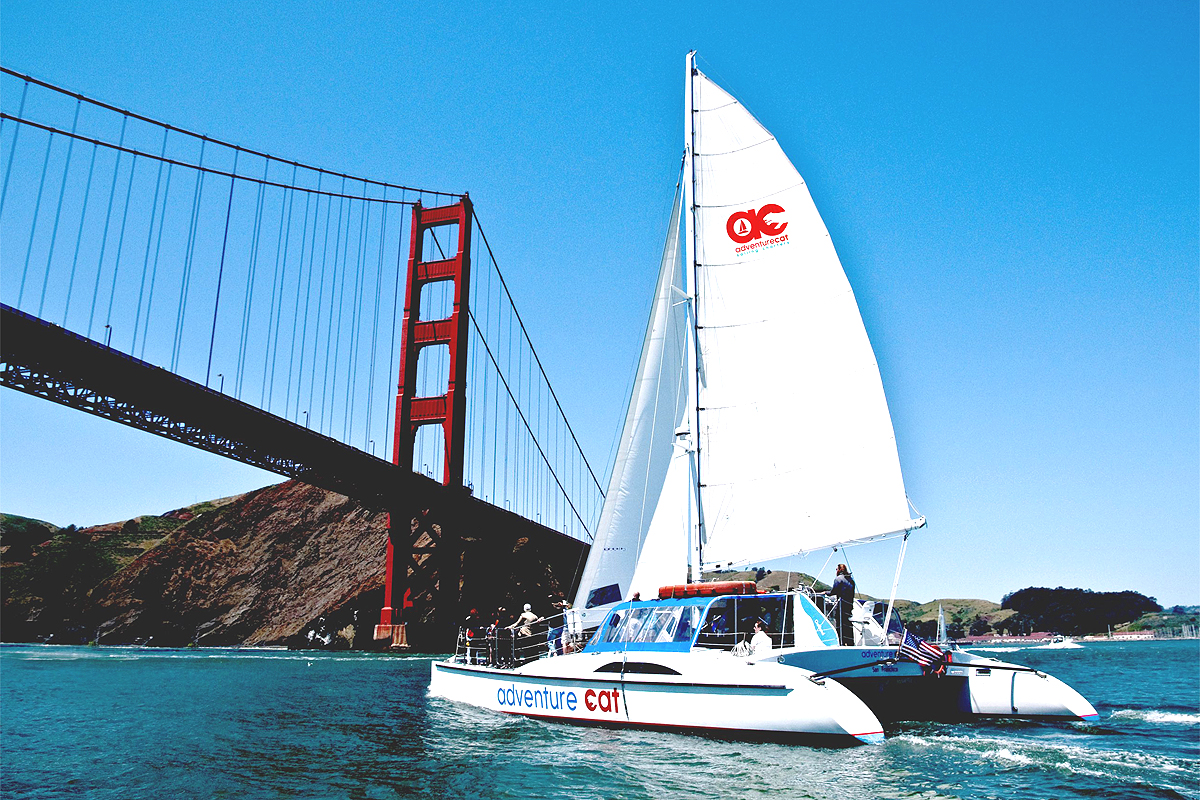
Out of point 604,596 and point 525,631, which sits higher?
point 604,596

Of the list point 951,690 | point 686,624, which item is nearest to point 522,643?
point 686,624

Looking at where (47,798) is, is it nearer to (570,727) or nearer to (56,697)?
Answer: (570,727)

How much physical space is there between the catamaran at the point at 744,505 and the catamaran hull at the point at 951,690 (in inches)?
1.2

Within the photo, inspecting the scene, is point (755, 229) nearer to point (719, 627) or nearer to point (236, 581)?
point (719, 627)

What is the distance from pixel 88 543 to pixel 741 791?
3401 inches

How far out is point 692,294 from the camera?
15.8 m

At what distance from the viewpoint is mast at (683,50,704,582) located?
14625 millimetres

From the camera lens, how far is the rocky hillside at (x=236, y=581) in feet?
192

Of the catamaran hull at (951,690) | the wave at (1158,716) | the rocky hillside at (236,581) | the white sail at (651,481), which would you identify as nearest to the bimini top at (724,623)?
the catamaran hull at (951,690)

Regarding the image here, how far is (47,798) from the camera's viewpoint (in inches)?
365

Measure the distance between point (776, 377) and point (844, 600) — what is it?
4.12 meters

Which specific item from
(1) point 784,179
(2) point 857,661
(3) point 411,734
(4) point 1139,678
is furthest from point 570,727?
(4) point 1139,678

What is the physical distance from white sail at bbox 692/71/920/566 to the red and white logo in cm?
2

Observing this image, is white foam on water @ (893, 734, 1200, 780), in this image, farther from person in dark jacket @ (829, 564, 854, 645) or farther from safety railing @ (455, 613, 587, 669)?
safety railing @ (455, 613, 587, 669)
